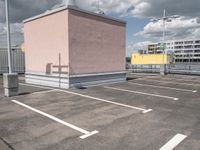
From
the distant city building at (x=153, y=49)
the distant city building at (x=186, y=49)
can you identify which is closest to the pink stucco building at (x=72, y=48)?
the distant city building at (x=153, y=49)

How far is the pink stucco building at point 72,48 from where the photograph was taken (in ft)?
32.9

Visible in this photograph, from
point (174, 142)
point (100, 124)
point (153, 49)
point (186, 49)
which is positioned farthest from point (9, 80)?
point (186, 49)

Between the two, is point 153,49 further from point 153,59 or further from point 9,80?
point 9,80

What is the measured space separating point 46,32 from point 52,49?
125cm

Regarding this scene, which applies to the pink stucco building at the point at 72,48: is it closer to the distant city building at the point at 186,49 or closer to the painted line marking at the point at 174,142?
the painted line marking at the point at 174,142

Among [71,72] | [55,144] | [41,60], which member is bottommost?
[55,144]

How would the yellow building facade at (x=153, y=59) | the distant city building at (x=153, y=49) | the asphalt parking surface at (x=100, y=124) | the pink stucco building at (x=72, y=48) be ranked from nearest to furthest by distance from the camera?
the asphalt parking surface at (x=100, y=124)
the pink stucco building at (x=72, y=48)
the yellow building facade at (x=153, y=59)
the distant city building at (x=153, y=49)

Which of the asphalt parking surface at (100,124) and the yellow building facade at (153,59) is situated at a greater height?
the yellow building facade at (153,59)

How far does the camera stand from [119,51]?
43.9 ft

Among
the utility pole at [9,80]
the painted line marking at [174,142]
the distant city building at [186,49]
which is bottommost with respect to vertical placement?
the painted line marking at [174,142]

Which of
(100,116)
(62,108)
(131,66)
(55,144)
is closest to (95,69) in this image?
(62,108)

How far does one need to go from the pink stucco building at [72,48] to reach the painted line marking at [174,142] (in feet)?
23.3

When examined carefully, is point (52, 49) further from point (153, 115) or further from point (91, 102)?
point (153, 115)

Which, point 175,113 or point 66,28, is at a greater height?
point 66,28
